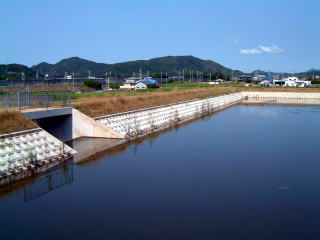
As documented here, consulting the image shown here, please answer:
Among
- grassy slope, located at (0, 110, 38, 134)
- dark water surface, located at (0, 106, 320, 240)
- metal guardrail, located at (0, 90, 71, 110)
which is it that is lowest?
dark water surface, located at (0, 106, 320, 240)

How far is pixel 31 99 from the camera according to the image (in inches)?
581

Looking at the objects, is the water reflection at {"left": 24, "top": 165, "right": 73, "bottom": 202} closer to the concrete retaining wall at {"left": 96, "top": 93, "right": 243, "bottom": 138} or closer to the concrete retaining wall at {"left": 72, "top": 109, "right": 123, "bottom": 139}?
the concrete retaining wall at {"left": 72, "top": 109, "right": 123, "bottom": 139}

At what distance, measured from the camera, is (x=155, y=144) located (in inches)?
620

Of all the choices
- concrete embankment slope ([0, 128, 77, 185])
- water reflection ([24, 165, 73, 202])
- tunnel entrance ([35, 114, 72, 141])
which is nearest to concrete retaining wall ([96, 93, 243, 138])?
tunnel entrance ([35, 114, 72, 141])

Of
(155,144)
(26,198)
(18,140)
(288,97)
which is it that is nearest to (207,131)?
(155,144)

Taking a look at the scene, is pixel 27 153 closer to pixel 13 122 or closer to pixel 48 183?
pixel 48 183

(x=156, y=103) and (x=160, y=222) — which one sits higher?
(x=156, y=103)

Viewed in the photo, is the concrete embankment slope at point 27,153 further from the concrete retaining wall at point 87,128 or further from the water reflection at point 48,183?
the concrete retaining wall at point 87,128

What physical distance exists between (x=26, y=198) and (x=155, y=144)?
7.47 m

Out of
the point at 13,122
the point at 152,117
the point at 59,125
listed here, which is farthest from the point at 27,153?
the point at 152,117

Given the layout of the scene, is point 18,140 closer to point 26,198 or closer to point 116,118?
point 26,198

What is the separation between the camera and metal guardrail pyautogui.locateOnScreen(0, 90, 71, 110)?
533 inches

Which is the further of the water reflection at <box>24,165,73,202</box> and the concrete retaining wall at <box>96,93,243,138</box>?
the concrete retaining wall at <box>96,93,243,138</box>

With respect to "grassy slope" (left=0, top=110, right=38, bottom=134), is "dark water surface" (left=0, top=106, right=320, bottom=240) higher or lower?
lower
